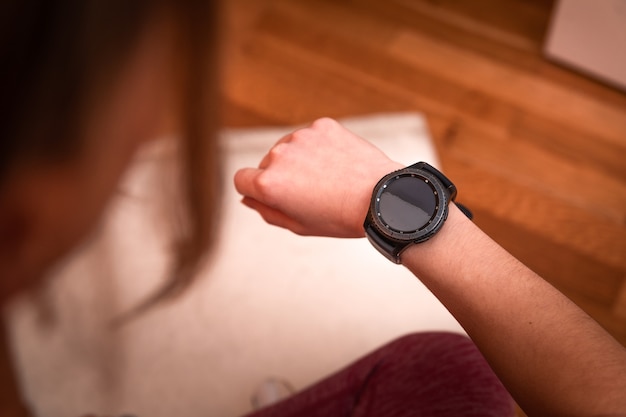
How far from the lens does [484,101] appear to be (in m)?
1.74

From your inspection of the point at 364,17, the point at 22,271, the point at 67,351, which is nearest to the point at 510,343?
the point at 22,271

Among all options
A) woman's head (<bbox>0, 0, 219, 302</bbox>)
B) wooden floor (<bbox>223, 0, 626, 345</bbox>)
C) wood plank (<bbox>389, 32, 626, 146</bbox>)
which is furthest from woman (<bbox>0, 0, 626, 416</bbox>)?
wood plank (<bbox>389, 32, 626, 146</bbox>)

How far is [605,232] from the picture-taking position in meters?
1.57

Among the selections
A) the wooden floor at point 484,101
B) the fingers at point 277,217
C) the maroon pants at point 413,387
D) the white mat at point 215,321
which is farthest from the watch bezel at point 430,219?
the wooden floor at point 484,101

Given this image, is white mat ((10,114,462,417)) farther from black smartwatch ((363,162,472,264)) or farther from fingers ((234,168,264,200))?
black smartwatch ((363,162,472,264))

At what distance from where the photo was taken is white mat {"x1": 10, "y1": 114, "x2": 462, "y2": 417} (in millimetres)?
1303

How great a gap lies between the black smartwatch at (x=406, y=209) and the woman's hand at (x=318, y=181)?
0.03m

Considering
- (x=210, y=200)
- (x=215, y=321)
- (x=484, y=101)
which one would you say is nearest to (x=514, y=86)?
(x=484, y=101)

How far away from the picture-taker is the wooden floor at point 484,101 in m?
1.56

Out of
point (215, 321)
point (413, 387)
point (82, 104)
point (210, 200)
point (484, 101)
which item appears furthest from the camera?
point (484, 101)

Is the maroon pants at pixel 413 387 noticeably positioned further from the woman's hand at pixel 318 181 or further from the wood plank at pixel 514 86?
the wood plank at pixel 514 86

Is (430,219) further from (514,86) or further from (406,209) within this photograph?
(514,86)

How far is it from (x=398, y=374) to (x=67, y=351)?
2.51ft

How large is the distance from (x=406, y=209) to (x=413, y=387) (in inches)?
10.8
